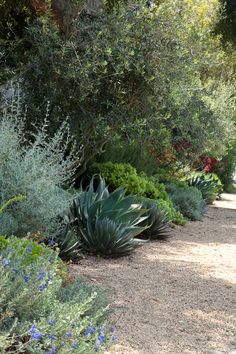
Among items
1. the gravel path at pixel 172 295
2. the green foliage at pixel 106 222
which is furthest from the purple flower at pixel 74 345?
the green foliage at pixel 106 222

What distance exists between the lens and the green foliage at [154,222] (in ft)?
32.4

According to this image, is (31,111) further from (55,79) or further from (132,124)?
(132,124)

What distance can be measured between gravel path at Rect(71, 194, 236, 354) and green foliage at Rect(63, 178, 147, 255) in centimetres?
22

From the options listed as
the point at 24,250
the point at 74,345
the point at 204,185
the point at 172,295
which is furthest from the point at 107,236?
the point at 204,185

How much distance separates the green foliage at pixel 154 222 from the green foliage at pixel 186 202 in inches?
111

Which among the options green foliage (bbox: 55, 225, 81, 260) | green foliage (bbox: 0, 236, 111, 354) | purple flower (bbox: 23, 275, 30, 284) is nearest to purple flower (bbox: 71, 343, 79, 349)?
green foliage (bbox: 0, 236, 111, 354)

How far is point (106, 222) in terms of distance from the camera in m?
7.82

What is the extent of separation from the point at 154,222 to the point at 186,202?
11.9ft

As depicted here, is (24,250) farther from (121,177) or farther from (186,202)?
(186,202)

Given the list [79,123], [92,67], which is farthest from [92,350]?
[79,123]

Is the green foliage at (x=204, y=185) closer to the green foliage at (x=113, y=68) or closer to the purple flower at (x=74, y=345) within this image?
the green foliage at (x=113, y=68)

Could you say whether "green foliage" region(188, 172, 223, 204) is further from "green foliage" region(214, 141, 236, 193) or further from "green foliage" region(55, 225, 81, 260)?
"green foliage" region(55, 225, 81, 260)

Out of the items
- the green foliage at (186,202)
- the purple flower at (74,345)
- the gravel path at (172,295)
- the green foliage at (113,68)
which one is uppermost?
the green foliage at (113,68)

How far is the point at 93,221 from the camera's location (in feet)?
26.3
